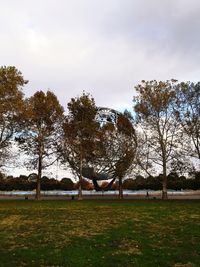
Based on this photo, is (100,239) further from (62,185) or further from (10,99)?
(62,185)

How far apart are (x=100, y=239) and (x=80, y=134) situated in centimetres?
3769

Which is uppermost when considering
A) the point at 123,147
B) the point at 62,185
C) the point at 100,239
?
the point at 123,147

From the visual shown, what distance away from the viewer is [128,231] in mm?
22828

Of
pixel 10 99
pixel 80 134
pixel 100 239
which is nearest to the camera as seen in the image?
pixel 100 239

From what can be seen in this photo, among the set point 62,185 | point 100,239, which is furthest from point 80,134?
point 62,185

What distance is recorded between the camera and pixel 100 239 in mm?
20781

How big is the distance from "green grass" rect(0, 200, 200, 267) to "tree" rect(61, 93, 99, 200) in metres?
26.4

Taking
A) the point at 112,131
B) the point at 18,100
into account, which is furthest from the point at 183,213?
the point at 112,131

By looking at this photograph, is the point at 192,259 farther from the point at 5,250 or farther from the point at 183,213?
the point at 183,213

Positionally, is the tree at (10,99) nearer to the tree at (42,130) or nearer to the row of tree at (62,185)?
the tree at (42,130)

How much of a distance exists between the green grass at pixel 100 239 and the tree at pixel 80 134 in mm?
26372

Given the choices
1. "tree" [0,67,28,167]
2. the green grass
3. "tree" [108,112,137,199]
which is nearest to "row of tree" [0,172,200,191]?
"tree" [108,112,137,199]

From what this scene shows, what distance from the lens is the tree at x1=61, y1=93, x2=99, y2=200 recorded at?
56.5m

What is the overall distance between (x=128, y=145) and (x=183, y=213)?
28522 mm
